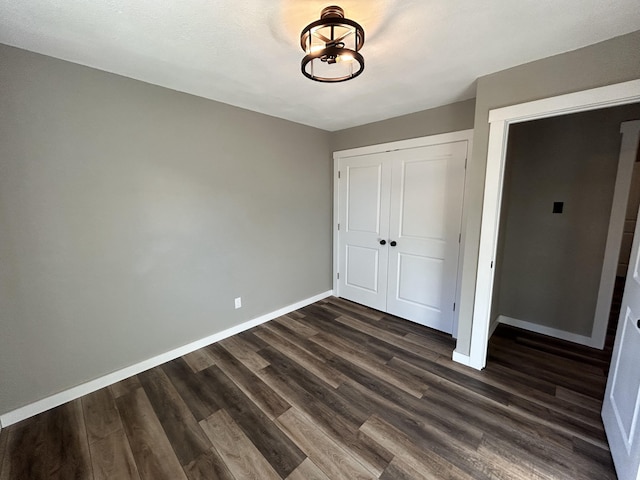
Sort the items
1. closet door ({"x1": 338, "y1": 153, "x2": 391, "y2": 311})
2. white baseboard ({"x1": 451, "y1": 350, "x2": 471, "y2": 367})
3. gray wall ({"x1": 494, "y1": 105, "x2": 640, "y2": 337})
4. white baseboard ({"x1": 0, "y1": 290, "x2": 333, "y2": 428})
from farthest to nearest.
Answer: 1. closet door ({"x1": 338, "y1": 153, "x2": 391, "y2": 311})
2. gray wall ({"x1": 494, "y1": 105, "x2": 640, "y2": 337})
3. white baseboard ({"x1": 451, "y1": 350, "x2": 471, "y2": 367})
4. white baseboard ({"x1": 0, "y1": 290, "x2": 333, "y2": 428})

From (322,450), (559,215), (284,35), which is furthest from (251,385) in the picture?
(559,215)

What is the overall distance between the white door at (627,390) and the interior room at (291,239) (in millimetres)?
23

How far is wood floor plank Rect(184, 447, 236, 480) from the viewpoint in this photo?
135cm

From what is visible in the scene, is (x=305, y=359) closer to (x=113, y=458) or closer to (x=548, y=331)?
(x=113, y=458)

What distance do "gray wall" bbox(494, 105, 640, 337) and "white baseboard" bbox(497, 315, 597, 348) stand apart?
0.13 ft

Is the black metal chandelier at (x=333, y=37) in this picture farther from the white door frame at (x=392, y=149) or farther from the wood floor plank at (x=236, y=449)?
the wood floor plank at (x=236, y=449)

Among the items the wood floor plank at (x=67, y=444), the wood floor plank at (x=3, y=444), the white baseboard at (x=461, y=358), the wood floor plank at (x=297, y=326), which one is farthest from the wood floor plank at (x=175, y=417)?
the white baseboard at (x=461, y=358)

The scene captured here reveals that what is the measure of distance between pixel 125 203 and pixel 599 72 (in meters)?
3.32

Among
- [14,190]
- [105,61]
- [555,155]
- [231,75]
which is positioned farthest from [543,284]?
[14,190]

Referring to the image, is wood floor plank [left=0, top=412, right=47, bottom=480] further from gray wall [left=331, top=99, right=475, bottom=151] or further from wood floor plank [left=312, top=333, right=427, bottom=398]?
gray wall [left=331, top=99, right=475, bottom=151]

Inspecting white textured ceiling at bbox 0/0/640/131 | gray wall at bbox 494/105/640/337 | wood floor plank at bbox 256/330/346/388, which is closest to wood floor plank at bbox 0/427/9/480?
wood floor plank at bbox 256/330/346/388

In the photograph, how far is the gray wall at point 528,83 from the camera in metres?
1.48

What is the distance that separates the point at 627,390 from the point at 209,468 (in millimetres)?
2281

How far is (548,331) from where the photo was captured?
8.98ft
